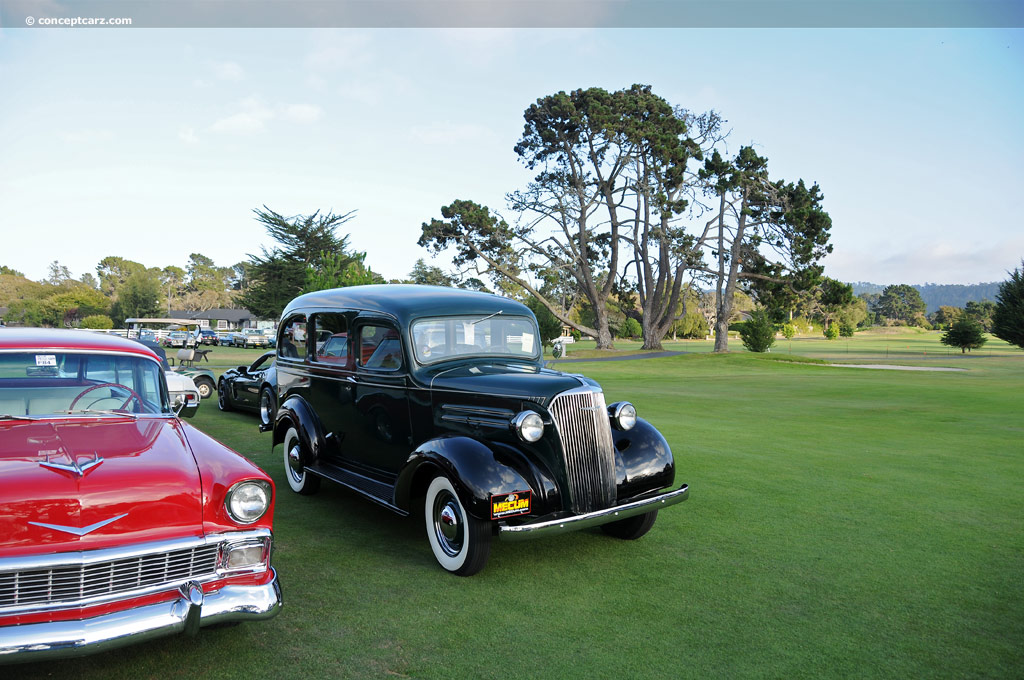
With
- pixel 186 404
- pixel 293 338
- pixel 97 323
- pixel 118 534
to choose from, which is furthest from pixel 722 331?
pixel 97 323

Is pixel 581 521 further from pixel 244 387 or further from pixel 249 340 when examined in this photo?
pixel 249 340

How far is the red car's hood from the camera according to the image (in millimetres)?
2975

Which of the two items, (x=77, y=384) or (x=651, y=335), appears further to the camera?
(x=651, y=335)

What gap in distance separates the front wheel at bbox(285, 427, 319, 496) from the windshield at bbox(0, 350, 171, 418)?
2563mm

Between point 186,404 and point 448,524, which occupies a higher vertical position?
point 186,404

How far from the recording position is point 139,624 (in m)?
3.04

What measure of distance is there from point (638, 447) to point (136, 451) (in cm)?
378

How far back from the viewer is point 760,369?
33.2 m

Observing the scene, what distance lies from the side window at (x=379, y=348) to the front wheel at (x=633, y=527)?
95.2 inches

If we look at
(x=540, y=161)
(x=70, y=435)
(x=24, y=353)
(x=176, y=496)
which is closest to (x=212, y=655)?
(x=176, y=496)

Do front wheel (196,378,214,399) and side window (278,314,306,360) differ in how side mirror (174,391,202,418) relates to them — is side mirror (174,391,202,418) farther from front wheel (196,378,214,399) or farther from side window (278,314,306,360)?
front wheel (196,378,214,399)

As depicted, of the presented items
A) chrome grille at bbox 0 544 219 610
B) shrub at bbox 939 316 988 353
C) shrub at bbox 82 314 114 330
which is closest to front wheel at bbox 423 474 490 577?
chrome grille at bbox 0 544 219 610

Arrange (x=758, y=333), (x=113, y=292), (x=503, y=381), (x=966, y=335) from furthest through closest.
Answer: (x=113, y=292), (x=966, y=335), (x=758, y=333), (x=503, y=381)

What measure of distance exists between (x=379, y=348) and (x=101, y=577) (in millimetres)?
3352
